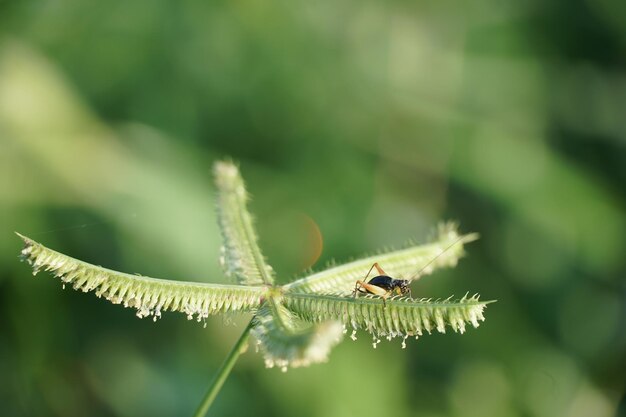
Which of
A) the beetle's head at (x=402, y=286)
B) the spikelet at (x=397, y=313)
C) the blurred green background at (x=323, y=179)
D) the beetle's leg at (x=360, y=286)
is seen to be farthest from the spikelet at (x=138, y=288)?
the blurred green background at (x=323, y=179)

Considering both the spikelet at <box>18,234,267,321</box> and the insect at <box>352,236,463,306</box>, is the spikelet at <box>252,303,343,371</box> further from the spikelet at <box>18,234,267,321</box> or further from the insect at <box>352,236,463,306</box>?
the insect at <box>352,236,463,306</box>

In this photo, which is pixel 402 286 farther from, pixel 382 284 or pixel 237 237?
pixel 237 237

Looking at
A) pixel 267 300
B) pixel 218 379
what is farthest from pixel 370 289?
pixel 218 379

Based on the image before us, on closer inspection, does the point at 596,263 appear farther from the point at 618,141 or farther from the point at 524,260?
the point at 618,141

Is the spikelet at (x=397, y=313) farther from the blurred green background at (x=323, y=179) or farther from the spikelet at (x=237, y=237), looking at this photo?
the blurred green background at (x=323, y=179)

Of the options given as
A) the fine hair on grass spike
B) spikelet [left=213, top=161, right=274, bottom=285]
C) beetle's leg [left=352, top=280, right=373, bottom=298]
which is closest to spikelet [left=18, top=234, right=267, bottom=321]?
the fine hair on grass spike

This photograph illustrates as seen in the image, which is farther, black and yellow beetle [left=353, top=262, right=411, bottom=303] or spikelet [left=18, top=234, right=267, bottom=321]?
black and yellow beetle [left=353, top=262, right=411, bottom=303]
